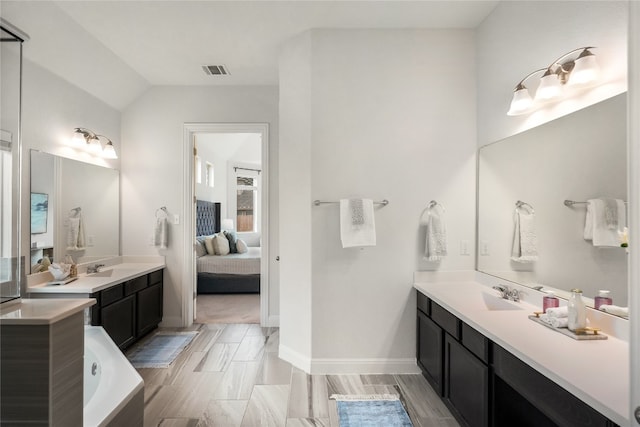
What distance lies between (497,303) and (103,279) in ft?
10.8

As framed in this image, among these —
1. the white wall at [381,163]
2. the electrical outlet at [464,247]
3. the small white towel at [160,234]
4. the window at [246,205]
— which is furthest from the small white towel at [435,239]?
the window at [246,205]

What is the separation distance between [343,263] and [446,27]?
2.17 m

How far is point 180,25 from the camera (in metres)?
2.76

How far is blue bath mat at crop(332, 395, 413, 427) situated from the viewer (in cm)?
212

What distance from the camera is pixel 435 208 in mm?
2803

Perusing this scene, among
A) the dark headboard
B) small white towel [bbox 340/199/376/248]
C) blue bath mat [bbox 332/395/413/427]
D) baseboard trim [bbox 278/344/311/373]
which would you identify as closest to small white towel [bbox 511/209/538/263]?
small white towel [bbox 340/199/376/248]

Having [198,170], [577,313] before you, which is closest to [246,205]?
[198,170]

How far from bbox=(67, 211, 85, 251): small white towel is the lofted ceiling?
129 cm

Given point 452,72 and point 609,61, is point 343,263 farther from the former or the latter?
point 609,61

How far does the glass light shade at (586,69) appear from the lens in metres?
1.66

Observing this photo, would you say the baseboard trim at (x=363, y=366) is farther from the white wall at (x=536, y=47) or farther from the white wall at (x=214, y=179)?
the white wall at (x=214, y=179)

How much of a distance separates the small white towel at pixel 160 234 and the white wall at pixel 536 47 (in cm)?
341

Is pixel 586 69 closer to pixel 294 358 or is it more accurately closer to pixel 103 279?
pixel 294 358

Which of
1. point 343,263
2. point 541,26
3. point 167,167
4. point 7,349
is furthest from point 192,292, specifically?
point 541,26
